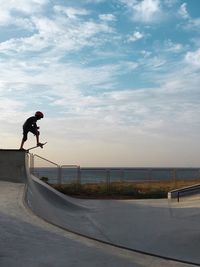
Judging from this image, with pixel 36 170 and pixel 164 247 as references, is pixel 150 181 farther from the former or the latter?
pixel 164 247

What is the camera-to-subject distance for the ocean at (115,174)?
73.0 ft

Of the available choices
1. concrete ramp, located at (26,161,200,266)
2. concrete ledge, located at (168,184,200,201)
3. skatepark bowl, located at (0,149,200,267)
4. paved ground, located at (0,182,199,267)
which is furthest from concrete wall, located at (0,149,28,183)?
concrete ledge, located at (168,184,200,201)

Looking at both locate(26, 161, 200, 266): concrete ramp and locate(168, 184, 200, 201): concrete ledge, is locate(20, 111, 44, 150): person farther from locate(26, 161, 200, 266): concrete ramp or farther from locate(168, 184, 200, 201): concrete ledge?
locate(168, 184, 200, 201): concrete ledge

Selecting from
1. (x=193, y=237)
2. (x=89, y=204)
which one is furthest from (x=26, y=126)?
(x=193, y=237)

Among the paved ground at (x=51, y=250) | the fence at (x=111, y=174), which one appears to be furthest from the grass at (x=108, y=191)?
the paved ground at (x=51, y=250)

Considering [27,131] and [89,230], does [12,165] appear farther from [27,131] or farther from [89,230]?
[89,230]

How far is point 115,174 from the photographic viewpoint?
79.6ft

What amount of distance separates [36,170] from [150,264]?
1496 cm

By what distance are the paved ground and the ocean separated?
44.4ft

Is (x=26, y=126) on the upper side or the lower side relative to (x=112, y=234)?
upper

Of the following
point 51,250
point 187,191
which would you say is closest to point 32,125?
point 187,191

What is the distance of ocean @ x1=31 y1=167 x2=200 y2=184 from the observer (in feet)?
73.0

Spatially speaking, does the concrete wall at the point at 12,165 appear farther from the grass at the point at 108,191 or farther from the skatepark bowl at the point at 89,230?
the grass at the point at 108,191

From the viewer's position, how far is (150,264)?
561 cm
